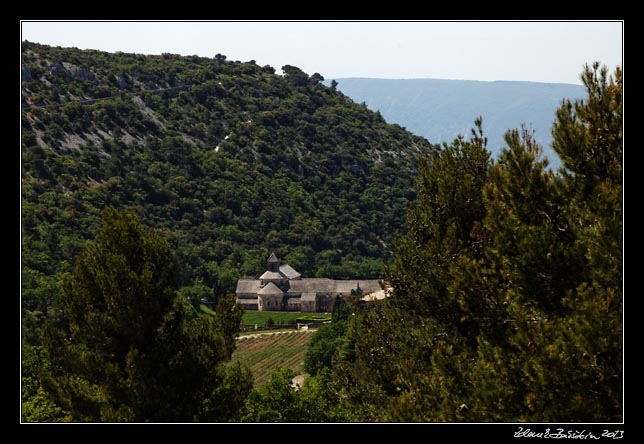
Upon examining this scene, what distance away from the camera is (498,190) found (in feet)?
41.3

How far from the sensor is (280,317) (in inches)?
3588

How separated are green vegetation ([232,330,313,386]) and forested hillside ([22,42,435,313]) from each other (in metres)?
13.2

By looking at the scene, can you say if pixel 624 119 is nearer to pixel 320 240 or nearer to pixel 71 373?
pixel 71 373

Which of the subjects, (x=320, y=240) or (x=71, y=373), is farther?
(x=320, y=240)

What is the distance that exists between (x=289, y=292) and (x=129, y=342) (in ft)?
275

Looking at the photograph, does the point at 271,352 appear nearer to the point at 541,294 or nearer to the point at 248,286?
the point at 248,286

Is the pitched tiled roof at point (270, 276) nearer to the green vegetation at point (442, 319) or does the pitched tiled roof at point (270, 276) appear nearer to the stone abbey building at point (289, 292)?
the stone abbey building at point (289, 292)

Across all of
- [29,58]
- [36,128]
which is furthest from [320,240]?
[29,58]

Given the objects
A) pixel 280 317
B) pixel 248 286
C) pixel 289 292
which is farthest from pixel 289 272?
pixel 280 317

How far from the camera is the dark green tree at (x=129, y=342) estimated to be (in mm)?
14789

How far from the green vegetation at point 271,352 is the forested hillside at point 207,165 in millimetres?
13160

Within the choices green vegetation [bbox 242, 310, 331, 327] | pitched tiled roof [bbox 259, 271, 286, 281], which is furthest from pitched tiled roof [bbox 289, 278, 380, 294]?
green vegetation [bbox 242, 310, 331, 327]

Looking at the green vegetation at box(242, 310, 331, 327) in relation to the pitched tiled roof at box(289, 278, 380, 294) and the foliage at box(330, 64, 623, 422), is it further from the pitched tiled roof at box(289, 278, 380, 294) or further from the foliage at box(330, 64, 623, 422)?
the foliage at box(330, 64, 623, 422)

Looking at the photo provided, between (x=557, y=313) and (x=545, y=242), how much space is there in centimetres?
115
